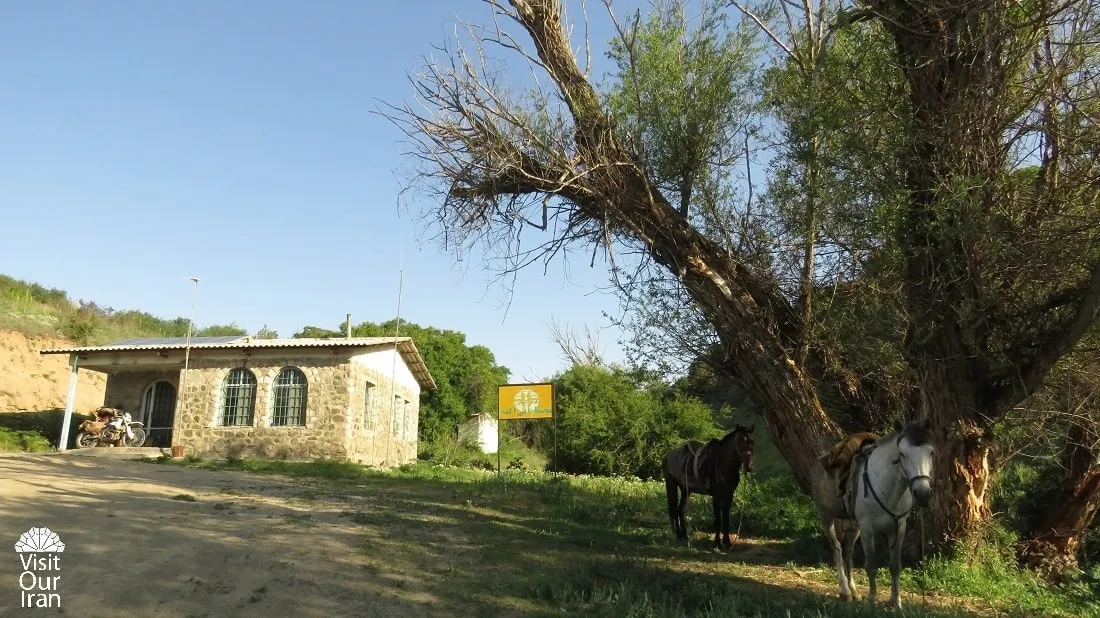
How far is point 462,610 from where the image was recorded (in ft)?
20.6

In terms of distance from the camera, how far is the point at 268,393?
2186 centimetres

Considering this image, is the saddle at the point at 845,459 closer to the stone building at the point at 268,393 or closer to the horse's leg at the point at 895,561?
the horse's leg at the point at 895,561

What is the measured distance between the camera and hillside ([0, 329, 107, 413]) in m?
30.5

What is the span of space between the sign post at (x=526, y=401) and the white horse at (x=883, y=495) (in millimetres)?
11480

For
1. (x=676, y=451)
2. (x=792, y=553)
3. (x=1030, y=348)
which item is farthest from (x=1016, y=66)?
(x=676, y=451)

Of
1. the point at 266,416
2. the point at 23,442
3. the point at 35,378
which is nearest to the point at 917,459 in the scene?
the point at 266,416

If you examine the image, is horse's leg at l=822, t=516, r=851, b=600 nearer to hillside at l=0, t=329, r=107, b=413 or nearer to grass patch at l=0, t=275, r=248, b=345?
hillside at l=0, t=329, r=107, b=413

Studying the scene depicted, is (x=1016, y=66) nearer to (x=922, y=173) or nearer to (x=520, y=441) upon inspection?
(x=922, y=173)

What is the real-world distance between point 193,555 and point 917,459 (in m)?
7.04

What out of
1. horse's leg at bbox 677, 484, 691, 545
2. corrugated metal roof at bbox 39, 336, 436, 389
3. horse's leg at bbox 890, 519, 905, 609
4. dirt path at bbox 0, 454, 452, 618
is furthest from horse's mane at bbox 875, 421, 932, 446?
corrugated metal roof at bbox 39, 336, 436, 389

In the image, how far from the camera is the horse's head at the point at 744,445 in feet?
34.0

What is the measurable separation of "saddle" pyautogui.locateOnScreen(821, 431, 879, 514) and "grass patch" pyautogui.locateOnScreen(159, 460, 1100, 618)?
113 cm

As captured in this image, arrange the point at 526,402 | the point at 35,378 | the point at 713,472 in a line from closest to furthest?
1. the point at 713,472
2. the point at 526,402
3. the point at 35,378

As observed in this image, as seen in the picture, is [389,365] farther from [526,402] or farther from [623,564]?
[623,564]
